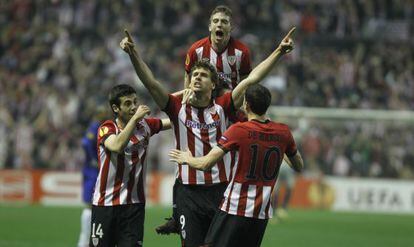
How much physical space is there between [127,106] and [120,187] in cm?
82

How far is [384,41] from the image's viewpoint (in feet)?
102

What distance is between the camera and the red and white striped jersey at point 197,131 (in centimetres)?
921

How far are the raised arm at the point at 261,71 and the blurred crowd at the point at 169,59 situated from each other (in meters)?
16.2

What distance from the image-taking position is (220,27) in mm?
9812

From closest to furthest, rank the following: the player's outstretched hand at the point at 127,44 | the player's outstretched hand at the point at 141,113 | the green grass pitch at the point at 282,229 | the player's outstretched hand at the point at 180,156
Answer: the player's outstretched hand at the point at 180,156 < the player's outstretched hand at the point at 141,113 < the player's outstretched hand at the point at 127,44 < the green grass pitch at the point at 282,229

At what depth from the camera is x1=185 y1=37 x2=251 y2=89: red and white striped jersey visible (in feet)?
32.5

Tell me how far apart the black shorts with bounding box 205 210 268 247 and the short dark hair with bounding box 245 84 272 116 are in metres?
1.02

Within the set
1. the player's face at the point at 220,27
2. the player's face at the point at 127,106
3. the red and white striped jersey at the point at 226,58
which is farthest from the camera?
the red and white striped jersey at the point at 226,58

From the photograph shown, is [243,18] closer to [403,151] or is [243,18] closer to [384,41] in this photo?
[384,41]

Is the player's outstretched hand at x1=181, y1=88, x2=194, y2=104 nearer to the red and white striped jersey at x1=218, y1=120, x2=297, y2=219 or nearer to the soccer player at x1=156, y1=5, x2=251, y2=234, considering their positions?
the soccer player at x1=156, y1=5, x2=251, y2=234

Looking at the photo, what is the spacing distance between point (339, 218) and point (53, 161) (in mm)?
7883

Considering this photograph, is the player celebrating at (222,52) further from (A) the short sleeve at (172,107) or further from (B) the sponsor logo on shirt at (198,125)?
(B) the sponsor logo on shirt at (198,125)

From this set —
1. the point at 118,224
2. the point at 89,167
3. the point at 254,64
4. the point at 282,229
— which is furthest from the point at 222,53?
the point at 254,64

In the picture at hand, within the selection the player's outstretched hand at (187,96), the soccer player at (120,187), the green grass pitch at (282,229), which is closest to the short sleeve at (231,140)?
the player's outstretched hand at (187,96)
